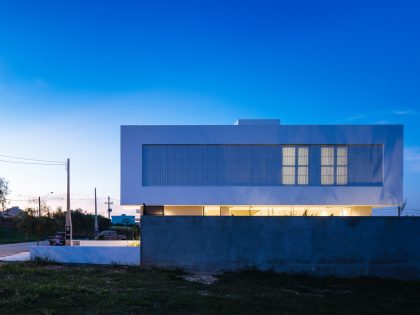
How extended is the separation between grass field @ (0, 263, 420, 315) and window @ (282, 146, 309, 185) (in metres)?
10.7

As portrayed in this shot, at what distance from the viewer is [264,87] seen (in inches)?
877

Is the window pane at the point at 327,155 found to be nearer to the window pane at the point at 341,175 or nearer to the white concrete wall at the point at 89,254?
the window pane at the point at 341,175

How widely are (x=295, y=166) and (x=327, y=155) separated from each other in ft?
6.53

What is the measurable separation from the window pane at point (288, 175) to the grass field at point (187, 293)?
422 inches

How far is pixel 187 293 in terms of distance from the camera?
10.8 meters

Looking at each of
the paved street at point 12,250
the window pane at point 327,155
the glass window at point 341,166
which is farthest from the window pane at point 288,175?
the paved street at point 12,250

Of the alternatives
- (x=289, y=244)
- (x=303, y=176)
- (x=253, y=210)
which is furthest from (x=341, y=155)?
(x=289, y=244)

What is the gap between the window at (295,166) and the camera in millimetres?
25688

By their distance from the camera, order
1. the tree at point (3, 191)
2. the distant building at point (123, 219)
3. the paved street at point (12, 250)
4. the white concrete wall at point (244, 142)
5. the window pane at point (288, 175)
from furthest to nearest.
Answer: the distant building at point (123, 219) < the tree at point (3, 191) < the paved street at point (12, 250) < the window pane at point (288, 175) < the white concrete wall at point (244, 142)

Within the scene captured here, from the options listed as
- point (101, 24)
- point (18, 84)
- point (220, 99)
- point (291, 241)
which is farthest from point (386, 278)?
point (18, 84)

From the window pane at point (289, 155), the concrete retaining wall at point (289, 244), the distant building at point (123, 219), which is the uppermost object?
the window pane at point (289, 155)

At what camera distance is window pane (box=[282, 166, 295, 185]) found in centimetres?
2567

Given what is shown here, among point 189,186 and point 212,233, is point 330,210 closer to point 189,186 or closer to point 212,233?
point 189,186

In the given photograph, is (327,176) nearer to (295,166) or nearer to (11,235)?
(295,166)
